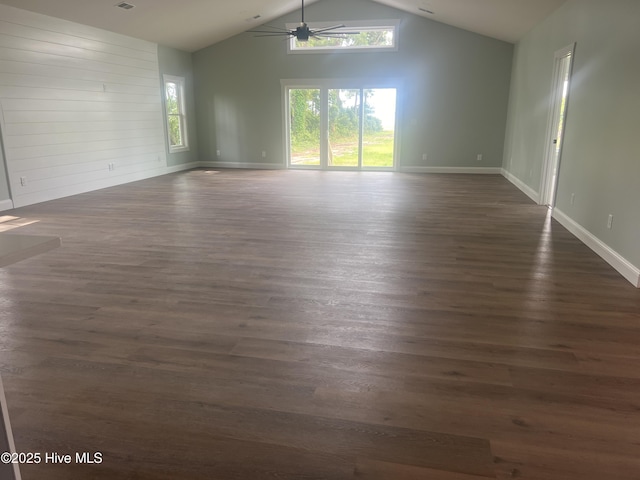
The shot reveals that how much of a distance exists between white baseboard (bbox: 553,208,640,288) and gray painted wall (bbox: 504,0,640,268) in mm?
44

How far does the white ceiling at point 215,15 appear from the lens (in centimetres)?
662

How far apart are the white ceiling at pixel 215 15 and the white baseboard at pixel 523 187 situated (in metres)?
2.51

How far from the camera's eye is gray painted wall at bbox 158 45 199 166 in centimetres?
974

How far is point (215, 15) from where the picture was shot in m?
8.64

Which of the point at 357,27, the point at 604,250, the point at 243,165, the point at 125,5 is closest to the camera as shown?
the point at 604,250

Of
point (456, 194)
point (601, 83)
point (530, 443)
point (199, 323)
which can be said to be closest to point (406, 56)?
point (456, 194)

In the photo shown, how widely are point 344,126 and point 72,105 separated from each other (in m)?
5.50

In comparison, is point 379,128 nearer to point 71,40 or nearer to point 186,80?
point 186,80

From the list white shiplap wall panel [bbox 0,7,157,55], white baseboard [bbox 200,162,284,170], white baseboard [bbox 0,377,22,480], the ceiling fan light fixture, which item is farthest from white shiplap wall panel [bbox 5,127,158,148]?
white baseboard [bbox 0,377,22,480]

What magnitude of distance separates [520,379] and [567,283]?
1615 mm

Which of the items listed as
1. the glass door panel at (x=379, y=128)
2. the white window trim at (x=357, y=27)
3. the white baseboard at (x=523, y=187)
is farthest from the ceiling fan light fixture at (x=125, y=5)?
the white baseboard at (x=523, y=187)

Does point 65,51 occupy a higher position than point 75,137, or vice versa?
point 65,51

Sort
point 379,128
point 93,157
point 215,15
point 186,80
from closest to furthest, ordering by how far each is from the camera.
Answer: point 93,157 < point 215,15 < point 379,128 < point 186,80

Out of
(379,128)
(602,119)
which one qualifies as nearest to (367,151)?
(379,128)
